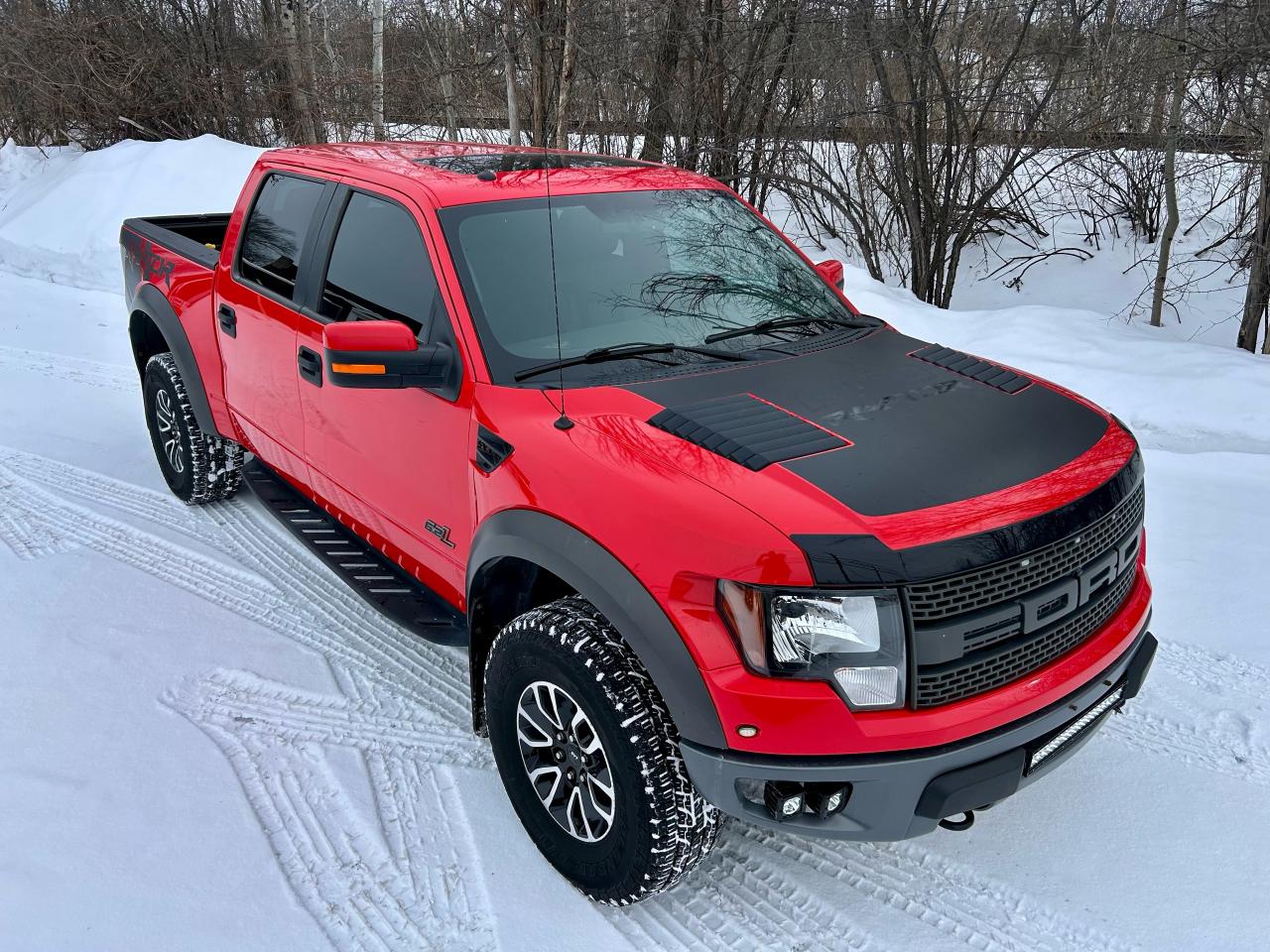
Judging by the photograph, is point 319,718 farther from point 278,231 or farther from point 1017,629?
point 1017,629

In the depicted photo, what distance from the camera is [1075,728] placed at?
8.08 feet

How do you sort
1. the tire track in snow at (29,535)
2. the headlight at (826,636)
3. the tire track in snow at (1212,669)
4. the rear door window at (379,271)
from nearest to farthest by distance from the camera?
the headlight at (826,636)
the rear door window at (379,271)
the tire track in snow at (1212,669)
the tire track in snow at (29,535)

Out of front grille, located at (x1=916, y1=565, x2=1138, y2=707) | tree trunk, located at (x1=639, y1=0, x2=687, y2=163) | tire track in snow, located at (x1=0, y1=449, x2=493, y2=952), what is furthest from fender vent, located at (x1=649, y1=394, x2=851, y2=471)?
tree trunk, located at (x1=639, y1=0, x2=687, y2=163)

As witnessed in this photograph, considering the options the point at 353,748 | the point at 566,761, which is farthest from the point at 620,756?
the point at 353,748

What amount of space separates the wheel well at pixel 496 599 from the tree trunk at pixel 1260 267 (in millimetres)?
6955

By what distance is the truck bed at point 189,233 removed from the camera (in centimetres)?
469

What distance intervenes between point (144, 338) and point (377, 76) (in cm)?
1034

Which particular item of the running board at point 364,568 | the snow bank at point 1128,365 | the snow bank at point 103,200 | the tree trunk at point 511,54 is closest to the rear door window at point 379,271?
the running board at point 364,568

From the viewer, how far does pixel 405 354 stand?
279 centimetres

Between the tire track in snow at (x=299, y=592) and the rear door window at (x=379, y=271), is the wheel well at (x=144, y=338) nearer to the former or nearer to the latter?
the tire track in snow at (x=299, y=592)

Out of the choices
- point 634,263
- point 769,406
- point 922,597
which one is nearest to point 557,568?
point 769,406

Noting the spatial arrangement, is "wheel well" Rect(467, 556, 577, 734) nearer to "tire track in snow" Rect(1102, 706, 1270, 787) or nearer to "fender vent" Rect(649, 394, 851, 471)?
"fender vent" Rect(649, 394, 851, 471)

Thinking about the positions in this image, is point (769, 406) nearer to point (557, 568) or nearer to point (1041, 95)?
point (557, 568)

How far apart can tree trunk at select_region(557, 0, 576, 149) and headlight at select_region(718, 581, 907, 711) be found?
7.51 meters
